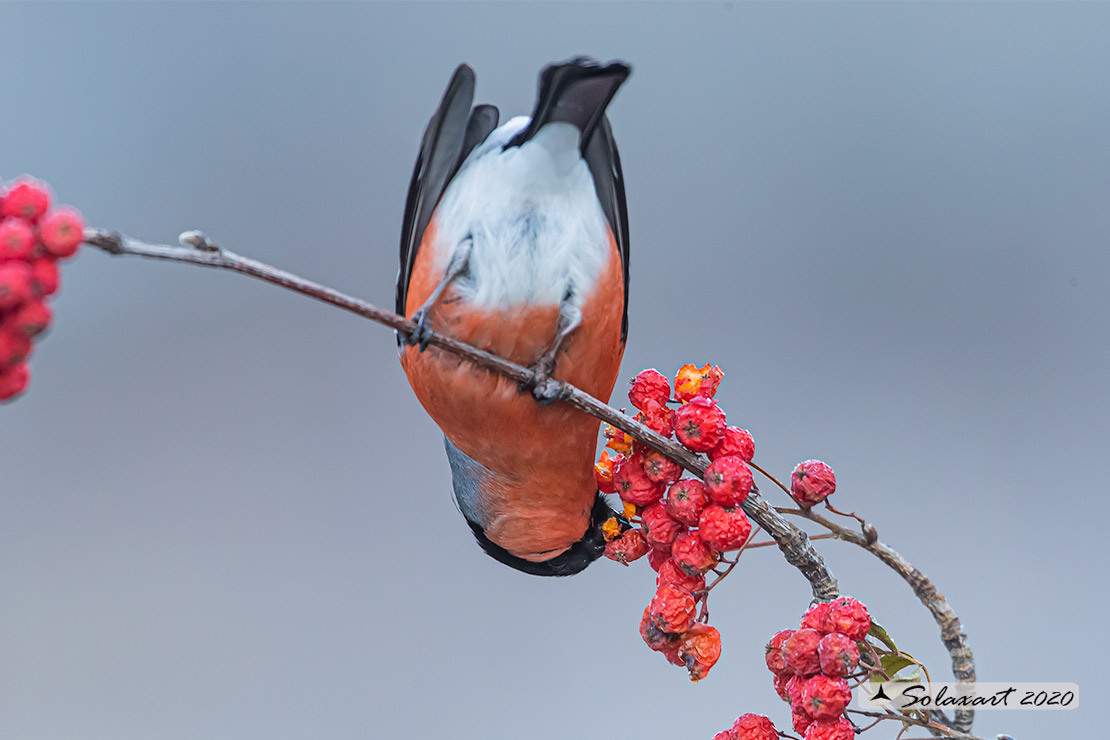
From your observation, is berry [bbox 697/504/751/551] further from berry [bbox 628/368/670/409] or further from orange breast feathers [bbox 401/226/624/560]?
orange breast feathers [bbox 401/226/624/560]

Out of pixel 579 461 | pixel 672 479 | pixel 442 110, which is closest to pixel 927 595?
pixel 672 479

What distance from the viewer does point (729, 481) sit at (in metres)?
0.73

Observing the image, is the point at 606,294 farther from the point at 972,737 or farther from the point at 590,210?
the point at 972,737

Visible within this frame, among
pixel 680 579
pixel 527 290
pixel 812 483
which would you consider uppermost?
pixel 527 290

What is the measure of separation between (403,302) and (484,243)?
19cm

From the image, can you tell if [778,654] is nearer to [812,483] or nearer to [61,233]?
[812,483]

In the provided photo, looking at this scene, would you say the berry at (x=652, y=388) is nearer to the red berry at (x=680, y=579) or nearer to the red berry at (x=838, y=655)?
the red berry at (x=680, y=579)

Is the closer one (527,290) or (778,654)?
(778,654)

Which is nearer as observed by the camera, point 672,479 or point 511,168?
point 672,479

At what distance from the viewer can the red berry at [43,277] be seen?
0.50 meters

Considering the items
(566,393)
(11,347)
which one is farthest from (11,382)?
(566,393)

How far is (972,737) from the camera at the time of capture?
0.72m

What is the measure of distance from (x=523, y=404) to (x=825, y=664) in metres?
0.40

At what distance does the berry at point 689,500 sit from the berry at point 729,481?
1cm
